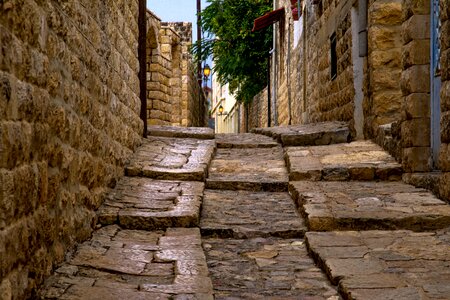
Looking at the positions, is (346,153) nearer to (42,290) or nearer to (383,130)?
(383,130)

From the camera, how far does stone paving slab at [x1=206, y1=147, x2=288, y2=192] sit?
5566mm

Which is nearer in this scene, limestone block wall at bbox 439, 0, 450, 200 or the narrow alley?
the narrow alley

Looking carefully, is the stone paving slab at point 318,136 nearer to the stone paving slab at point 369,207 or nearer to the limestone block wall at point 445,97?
the stone paving slab at point 369,207

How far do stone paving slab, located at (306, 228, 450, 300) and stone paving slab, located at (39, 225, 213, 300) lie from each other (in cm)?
71

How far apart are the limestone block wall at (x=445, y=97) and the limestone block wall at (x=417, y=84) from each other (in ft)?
1.87

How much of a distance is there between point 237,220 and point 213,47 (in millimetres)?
14884

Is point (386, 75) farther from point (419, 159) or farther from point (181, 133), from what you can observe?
point (181, 133)

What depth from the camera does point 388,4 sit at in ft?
21.1

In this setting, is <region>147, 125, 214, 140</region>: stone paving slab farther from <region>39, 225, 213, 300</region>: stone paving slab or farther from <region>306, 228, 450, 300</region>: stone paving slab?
<region>306, 228, 450, 300</region>: stone paving slab

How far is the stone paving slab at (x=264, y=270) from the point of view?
298cm

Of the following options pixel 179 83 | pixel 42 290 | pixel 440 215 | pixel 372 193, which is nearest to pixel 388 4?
pixel 372 193

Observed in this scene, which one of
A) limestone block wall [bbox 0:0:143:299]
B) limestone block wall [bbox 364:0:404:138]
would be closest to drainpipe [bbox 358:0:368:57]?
limestone block wall [bbox 364:0:404:138]

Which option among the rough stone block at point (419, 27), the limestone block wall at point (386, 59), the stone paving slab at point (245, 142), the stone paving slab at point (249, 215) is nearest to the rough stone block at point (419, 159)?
the rough stone block at point (419, 27)

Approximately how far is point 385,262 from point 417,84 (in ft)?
7.38
